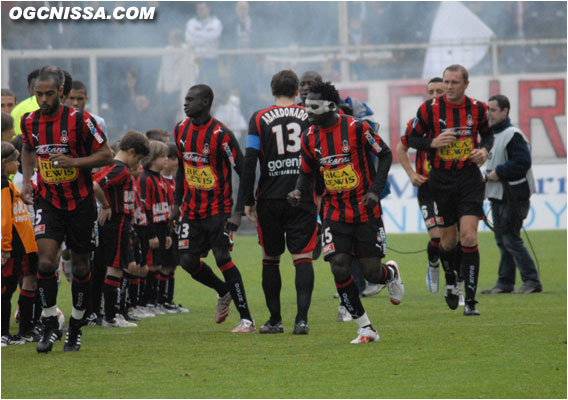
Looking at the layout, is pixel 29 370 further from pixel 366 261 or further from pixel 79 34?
pixel 79 34

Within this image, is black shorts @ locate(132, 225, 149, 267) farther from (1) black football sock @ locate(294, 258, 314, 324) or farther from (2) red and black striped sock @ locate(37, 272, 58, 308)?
(2) red and black striped sock @ locate(37, 272, 58, 308)

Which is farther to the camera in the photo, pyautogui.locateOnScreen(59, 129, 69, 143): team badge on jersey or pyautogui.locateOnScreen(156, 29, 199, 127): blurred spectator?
pyautogui.locateOnScreen(156, 29, 199, 127): blurred spectator

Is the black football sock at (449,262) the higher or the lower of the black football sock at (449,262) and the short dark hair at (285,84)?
the lower

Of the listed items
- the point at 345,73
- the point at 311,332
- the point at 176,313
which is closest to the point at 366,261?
the point at 311,332

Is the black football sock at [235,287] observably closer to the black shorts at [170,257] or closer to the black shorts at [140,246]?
the black shorts at [140,246]

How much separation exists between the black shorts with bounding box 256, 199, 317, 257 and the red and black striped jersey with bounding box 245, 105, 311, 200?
0.33 feet

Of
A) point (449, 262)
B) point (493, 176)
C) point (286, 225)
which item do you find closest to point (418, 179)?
point (449, 262)

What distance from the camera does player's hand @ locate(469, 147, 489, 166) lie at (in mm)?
9523

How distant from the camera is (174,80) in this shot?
824 inches

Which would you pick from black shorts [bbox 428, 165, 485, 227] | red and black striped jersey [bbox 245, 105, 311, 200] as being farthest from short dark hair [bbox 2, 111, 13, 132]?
black shorts [bbox 428, 165, 485, 227]

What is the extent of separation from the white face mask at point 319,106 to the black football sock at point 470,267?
8.05 feet

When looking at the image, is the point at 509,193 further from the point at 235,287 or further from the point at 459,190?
the point at 235,287

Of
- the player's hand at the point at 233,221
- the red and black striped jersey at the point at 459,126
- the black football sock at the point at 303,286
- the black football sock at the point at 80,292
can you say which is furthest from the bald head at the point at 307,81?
the black football sock at the point at 80,292

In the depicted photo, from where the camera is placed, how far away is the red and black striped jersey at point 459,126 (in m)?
9.70
